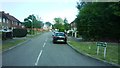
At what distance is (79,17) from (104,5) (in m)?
6.68

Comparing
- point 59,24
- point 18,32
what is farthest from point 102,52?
point 59,24

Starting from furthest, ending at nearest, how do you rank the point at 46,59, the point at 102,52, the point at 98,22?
the point at 98,22, the point at 102,52, the point at 46,59

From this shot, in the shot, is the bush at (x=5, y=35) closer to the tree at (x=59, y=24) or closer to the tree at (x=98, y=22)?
the tree at (x=98, y=22)

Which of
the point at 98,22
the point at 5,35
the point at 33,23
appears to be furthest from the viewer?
the point at 33,23

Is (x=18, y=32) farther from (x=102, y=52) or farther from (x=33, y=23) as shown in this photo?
(x=102, y=52)

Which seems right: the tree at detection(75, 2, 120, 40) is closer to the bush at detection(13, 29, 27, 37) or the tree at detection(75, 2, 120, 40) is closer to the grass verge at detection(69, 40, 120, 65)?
the grass verge at detection(69, 40, 120, 65)

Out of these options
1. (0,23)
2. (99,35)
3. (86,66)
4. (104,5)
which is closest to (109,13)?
(104,5)

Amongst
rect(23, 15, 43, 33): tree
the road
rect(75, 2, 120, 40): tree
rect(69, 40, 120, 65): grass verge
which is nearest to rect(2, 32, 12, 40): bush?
rect(75, 2, 120, 40): tree

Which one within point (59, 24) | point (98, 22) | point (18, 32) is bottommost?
point (18, 32)

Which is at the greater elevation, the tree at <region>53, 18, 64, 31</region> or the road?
the tree at <region>53, 18, 64, 31</region>

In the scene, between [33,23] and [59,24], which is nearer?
[33,23]

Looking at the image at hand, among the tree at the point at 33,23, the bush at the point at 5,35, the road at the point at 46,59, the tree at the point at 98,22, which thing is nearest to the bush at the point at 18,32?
the bush at the point at 5,35

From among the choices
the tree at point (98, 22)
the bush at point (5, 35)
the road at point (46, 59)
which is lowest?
the road at point (46, 59)

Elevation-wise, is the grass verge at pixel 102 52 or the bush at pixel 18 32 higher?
the bush at pixel 18 32
